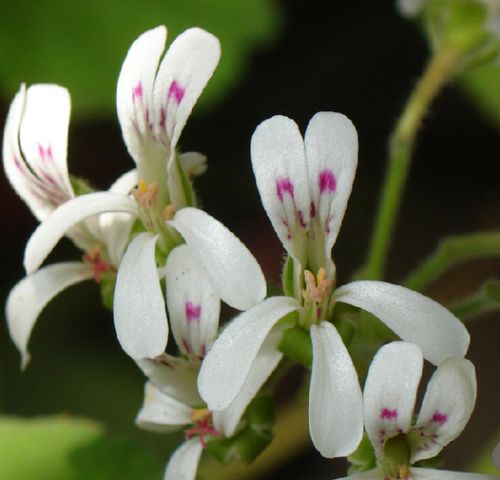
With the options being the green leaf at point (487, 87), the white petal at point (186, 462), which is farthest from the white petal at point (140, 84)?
the green leaf at point (487, 87)

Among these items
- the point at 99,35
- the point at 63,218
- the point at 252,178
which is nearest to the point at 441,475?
the point at 63,218

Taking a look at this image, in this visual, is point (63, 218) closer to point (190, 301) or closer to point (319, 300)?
point (190, 301)

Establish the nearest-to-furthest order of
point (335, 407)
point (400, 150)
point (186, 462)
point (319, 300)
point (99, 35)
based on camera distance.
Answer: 1. point (335, 407)
2. point (319, 300)
3. point (186, 462)
4. point (400, 150)
5. point (99, 35)

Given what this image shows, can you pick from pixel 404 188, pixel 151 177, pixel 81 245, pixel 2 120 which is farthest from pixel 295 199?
pixel 404 188

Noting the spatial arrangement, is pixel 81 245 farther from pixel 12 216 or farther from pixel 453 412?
pixel 12 216

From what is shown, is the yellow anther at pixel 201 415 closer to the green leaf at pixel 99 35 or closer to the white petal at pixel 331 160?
the white petal at pixel 331 160

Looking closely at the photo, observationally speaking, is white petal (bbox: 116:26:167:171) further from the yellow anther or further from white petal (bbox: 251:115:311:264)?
the yellow anther
